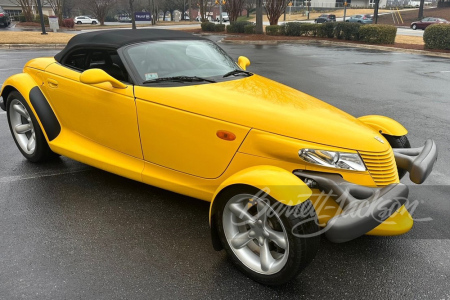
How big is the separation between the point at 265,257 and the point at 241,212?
33 centimetres

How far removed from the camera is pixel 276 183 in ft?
7.58

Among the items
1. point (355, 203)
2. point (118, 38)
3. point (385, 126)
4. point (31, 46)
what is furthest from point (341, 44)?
point (355, 203)

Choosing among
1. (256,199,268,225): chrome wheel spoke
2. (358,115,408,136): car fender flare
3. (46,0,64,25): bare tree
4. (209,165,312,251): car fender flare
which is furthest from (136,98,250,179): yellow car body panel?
(46,0,64,25): bare tree

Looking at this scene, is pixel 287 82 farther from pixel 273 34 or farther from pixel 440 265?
pixel 273 34

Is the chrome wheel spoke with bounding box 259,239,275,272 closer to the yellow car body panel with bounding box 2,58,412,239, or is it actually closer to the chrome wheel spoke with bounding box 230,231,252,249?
→ the chrome wheel spoke with bounding box 230,231,252,249

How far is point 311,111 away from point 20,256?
2460 millimetres

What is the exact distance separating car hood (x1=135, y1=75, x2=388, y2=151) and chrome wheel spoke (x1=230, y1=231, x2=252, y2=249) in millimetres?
745

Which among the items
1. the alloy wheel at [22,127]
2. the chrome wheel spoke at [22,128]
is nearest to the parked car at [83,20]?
the alloy wheel at [22,127]

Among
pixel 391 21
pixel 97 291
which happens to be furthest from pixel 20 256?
pixel 391 21

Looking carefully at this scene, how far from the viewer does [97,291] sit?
8.00 feet

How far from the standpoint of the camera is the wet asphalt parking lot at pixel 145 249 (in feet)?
8.09

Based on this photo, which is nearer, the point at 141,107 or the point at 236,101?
the point at 236,101

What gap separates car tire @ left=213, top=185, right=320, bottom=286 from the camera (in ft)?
7.36

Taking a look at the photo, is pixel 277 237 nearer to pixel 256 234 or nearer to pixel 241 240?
pixel 256 234
